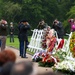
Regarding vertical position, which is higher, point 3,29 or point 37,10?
point 37,10

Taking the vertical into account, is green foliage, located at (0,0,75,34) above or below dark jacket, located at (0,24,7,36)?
above

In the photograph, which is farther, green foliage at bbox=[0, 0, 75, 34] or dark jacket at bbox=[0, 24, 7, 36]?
green foliage at bbox=[0, 0, 75, 34]

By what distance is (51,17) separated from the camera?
74.1 m

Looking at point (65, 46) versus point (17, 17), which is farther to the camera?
point (17, 17)

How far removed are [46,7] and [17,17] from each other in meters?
7.17

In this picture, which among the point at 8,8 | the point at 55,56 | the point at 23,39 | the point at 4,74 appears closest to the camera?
the point at 4,74

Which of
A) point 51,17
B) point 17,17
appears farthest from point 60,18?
point 17,17

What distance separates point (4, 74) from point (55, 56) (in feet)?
33.3

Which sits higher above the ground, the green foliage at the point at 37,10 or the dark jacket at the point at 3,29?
the green foliage at the point at 37,10

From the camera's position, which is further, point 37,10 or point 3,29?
point 37,10

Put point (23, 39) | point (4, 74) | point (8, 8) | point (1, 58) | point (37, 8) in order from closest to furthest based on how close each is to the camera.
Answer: point (4, 74) < point (1, 58) < point (23, 39) < point (8, 8) < point (37, 8)

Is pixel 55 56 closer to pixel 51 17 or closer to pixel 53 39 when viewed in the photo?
pixel 53 39

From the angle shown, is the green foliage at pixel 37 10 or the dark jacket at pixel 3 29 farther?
the green foliage at pixel 37 10

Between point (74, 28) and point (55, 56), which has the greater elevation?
point (74, 28)
